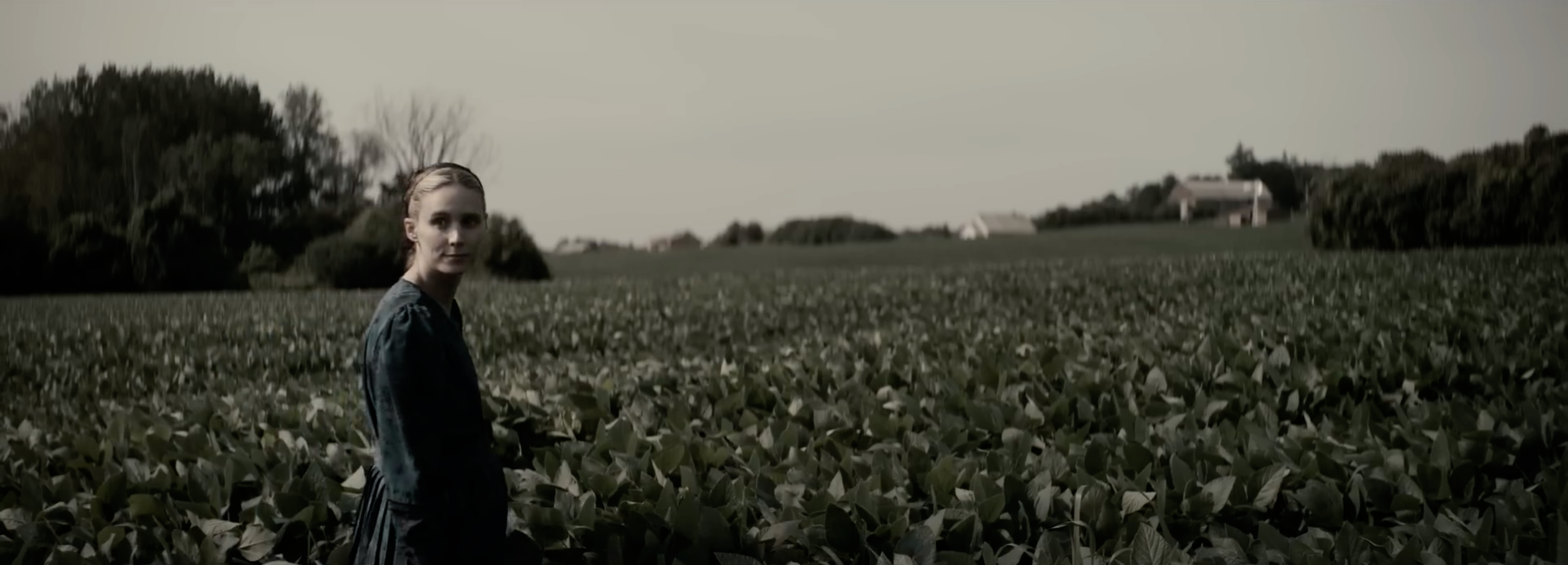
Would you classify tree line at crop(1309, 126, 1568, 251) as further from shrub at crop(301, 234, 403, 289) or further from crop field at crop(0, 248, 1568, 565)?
shrub at crop(301, 234, 403, 289)

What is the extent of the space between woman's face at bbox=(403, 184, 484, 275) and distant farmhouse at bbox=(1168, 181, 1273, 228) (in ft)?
36.8

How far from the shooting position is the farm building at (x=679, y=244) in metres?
22.4

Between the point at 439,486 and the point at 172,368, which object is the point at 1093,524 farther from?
the point at 172,368

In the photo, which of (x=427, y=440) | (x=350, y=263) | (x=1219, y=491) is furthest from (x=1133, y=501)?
(x=350, y=263)

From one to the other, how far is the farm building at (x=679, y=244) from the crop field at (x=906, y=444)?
576 inches

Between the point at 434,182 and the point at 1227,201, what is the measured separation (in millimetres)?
14012

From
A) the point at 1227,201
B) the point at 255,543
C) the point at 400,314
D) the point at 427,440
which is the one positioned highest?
the point at 1227,201

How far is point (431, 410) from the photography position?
182 cm

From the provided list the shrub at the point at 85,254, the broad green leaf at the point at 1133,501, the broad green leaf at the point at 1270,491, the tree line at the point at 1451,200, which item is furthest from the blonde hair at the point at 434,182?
the tree line at the point at 1451,200

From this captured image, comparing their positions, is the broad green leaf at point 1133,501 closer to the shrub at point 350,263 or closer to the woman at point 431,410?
the woman at point 431,410

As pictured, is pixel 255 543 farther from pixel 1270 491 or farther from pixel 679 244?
pixel 679 244

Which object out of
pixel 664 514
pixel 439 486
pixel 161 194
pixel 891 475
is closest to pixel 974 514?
pixel 891 475

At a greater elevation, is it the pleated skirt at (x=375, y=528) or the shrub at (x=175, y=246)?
the shrub at (x=175, y=246)

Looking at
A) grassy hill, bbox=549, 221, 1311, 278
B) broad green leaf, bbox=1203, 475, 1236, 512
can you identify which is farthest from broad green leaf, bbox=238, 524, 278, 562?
grassy hill, bbox=549, 221, 1311, 278
